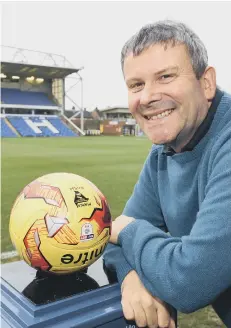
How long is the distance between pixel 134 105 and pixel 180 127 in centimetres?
22

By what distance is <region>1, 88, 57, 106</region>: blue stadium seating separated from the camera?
41.6 m

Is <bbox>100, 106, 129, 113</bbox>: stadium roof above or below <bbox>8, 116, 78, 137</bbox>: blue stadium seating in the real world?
above

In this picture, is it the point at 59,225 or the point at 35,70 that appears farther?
the point at 35,70

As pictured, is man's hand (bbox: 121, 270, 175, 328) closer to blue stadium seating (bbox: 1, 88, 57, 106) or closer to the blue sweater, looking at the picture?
→ the blue sweater

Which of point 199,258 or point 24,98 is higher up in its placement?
point 24,98

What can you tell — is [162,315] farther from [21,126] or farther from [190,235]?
[21,126]

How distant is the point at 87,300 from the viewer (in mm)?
1394

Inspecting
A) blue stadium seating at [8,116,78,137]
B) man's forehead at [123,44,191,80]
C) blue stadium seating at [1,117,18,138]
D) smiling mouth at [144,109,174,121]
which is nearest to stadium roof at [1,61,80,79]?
blue stadium seating at [8,116,78,137]

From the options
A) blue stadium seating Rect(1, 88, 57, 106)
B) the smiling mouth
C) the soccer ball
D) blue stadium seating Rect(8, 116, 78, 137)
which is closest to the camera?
the soccer ball

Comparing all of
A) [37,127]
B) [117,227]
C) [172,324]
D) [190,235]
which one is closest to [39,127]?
[37,127]

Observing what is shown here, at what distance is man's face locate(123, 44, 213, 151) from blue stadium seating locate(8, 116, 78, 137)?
35241 mm

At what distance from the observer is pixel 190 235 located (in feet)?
4.31

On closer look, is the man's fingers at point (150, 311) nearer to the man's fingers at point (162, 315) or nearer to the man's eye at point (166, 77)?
the man's fingers at point (162, 315)

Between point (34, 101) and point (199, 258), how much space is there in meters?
43.8
